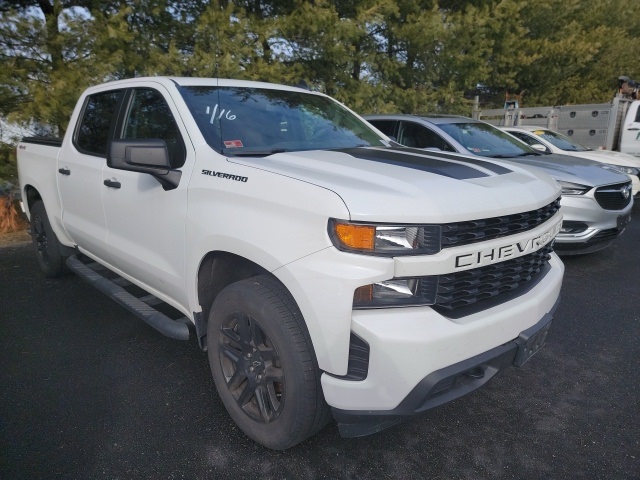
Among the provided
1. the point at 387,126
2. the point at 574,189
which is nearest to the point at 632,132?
the point at 574,189

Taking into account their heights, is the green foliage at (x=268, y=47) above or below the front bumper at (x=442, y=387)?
above

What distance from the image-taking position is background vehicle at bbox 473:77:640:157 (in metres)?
10.6

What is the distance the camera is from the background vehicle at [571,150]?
7.92 metres

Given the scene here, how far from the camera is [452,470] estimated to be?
7.07ft

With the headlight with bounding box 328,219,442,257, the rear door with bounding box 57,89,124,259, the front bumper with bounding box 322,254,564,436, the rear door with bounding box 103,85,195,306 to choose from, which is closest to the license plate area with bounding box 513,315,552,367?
the front bumper with bounding box 322,254,564,436

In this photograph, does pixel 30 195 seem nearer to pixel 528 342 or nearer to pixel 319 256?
pixel 319 256

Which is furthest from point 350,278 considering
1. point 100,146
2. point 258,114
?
point 100,146

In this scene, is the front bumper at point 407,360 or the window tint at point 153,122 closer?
the front bumper at point 407,360

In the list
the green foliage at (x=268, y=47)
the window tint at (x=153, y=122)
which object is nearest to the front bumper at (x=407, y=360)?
the window tint at (x=153, y=122)

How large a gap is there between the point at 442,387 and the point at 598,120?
37.6 ft

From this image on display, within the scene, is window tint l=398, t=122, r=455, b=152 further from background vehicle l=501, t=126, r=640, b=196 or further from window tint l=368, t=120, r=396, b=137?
background vehicle l=501, t=126, r=640, b=196

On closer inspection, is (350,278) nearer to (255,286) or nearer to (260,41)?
(255,286)

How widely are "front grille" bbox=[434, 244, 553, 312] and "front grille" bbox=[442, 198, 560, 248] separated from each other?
128 millimetres

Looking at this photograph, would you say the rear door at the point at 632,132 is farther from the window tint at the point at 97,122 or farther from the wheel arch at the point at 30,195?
the wheel arch at the point at 30,195
